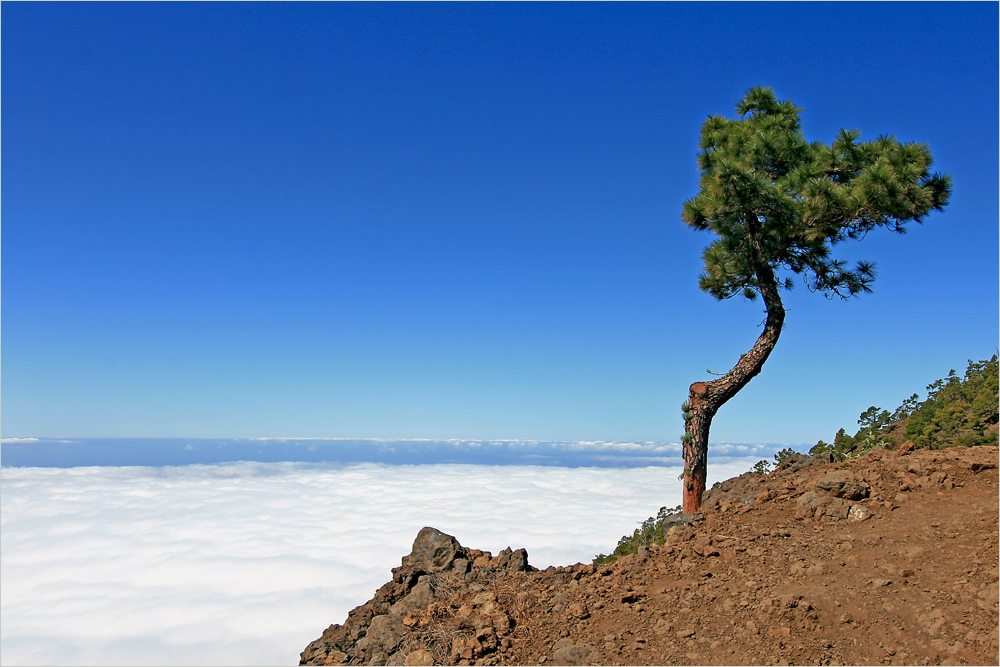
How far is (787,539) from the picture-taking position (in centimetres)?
929

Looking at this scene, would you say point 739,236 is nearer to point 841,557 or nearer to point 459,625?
point 841,557

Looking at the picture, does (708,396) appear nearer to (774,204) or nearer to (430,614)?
(774,204)

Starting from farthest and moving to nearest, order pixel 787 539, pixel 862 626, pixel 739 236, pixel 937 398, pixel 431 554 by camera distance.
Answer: pixel 937 398, pixel 739 236, pixel 431 554, pixel 787 539, pixel 862 626

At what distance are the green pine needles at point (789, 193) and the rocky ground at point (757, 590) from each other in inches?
185

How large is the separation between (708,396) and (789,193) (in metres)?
4.64

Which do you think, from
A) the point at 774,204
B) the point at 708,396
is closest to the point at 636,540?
the point at 708,396

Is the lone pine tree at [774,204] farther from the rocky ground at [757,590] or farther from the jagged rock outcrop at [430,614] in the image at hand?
the jagged rock outcrop at [430,614]

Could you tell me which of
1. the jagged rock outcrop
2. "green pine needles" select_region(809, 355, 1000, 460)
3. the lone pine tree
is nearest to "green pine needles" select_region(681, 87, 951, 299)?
the lone pine tree

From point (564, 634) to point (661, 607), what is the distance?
4.20ft

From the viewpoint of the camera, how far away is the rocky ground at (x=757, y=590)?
6.96 meters

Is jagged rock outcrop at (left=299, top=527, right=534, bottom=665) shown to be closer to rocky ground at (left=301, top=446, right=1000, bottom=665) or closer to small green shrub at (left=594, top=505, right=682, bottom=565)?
rocky ground at (left=301, top=446, right=1000, bottom=665)

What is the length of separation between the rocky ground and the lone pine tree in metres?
2.35

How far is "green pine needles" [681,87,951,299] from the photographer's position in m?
12.7

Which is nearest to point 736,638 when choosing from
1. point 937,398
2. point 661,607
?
point 661,607
